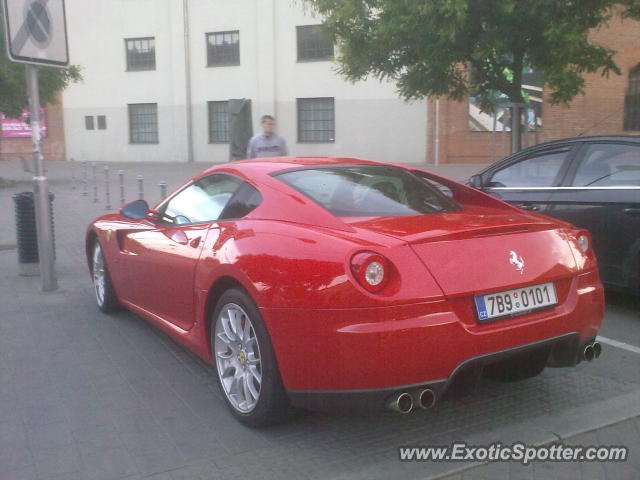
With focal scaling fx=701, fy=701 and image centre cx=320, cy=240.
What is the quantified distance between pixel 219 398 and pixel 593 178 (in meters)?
3.74

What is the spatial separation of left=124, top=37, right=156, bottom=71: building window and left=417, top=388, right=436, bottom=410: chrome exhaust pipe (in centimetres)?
3104

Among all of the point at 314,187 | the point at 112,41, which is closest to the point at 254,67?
the point at 112,41

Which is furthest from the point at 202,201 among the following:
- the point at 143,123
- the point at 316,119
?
the point at 143,123

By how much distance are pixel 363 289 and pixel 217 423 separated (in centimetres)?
129

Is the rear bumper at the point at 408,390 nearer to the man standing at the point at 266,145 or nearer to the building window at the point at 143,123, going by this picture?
the man standing at the point at 266,145

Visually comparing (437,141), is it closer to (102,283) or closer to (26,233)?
(26,233)

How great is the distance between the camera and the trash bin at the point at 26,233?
754 cm

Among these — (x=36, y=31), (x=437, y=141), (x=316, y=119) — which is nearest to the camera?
(x=36, y=31)

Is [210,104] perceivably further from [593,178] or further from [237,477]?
[237,477]

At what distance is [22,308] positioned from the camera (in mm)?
6445

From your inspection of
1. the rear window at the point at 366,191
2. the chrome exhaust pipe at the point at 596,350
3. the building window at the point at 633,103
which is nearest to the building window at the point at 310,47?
the building window at the point at 633,103

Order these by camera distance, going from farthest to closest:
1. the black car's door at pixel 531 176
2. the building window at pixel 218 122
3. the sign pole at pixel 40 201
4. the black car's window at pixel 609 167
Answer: the building window at pixel 218 122 < the sign pole at pixel 40 201 < the black car's door at pixel 531 176 < the black car's window at pixel 609 167

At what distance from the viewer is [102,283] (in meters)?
6.05

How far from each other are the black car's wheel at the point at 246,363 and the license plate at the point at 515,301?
3.41 feet
